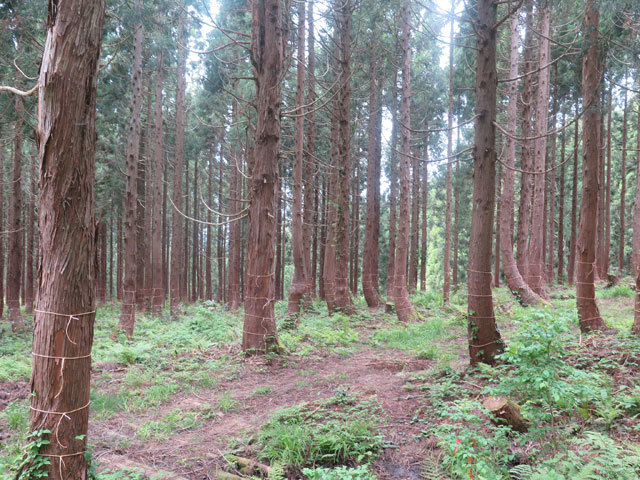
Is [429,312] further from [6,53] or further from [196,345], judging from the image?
[6,53]

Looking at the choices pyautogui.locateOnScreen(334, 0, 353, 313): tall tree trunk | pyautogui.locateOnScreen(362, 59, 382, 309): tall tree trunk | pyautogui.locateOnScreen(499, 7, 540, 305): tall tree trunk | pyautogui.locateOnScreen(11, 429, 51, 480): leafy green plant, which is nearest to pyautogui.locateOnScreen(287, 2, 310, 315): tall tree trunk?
pyautogui.locateOnScreen(334, 0, 353, 313): tall tree trunk

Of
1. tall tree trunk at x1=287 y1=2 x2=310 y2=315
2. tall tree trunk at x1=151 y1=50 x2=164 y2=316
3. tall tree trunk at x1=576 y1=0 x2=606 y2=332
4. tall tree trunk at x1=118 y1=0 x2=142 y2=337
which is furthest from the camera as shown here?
tall tree trunk at x1=151 y1=50 x2=164 y2=316

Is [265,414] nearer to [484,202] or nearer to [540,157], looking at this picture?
[484,202]

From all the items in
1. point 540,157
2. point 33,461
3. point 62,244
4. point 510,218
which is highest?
point 540,157

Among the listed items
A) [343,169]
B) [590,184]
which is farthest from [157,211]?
[590,184]

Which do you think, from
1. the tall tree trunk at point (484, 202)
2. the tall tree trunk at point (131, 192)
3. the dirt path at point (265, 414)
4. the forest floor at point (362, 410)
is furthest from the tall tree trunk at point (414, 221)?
the tall tree trunk at point (484, 202)

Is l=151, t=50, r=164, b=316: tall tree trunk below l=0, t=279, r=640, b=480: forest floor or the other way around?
the other way around

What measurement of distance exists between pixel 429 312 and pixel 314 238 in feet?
38.7

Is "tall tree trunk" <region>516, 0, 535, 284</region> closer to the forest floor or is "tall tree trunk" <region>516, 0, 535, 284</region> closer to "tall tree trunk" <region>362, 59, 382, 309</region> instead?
"tall tree trunk" <region>362, 59, 382, 309</region>

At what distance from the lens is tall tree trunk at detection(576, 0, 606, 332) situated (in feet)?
23.0

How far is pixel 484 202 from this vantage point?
5.77 metres

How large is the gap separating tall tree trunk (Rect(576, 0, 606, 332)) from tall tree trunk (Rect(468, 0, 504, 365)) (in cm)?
254

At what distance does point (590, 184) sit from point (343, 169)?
7.33m

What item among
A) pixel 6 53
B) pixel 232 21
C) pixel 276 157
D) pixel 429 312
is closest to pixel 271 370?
pixel 276 157
